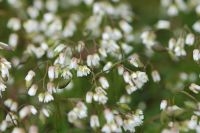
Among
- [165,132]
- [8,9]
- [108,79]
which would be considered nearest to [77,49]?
[108,79]

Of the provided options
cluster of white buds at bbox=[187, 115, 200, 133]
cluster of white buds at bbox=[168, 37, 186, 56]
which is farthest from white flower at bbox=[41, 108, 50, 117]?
cluster of white buds at bbox=[168, 37, 186, 56]

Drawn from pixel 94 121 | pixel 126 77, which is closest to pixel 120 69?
pixel 126 77

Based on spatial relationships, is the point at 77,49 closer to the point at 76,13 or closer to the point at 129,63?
the point at 129,63

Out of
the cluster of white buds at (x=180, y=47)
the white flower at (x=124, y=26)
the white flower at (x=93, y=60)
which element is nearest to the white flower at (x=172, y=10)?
the white flower at (x=124, y=26)

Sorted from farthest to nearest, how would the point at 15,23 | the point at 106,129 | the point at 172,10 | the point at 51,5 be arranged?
the point at 51,5 < the point at 172,10 < the point at 15,23 < the point at 106,129

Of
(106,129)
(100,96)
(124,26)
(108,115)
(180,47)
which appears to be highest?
(124,26)

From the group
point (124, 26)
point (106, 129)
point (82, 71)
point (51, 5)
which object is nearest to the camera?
point (106, 129)

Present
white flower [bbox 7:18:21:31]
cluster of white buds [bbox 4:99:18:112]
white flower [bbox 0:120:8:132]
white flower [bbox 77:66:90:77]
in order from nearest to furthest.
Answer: white flower [bbox 77:66:90:77] < white flower [bbox 0:120:8:132] < cluster of white buds [bbox 4:99:18:112] < white flower [bbox 7:18:21:31]

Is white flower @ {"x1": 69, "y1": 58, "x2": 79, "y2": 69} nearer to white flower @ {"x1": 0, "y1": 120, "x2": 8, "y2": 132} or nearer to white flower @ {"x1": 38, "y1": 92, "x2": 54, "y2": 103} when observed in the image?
white flower @ {"x1": 38, "y1": 92, "x2": 54, "y2": 103}

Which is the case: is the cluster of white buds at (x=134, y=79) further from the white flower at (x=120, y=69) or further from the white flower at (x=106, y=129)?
the white flower at (x=106, y=129)

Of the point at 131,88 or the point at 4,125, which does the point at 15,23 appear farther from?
the point at 131,88

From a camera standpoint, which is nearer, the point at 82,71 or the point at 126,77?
the point at 82,71

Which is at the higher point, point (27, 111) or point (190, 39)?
point (190, 39)
